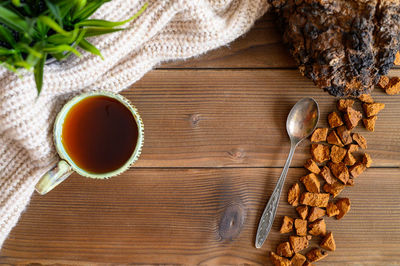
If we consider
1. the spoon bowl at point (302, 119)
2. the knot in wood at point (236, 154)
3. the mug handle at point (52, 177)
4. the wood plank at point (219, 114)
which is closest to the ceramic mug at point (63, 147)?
the mug handle at point (52, 177)

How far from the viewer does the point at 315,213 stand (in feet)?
2.56

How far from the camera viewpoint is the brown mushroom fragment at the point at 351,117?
2.53ft

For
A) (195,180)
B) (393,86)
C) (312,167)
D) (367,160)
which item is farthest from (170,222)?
(393,86)

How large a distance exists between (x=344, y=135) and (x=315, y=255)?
0.82 feet

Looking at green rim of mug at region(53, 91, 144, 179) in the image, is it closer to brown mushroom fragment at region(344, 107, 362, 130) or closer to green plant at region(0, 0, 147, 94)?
green plant at region(0, 0, 147, 94)

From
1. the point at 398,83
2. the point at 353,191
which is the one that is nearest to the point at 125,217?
the point at 353,191

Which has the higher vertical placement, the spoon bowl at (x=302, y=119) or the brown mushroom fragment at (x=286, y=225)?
the spoon bowl at (x=302, y=119)

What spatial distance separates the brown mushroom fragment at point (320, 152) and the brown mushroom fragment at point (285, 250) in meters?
0.18

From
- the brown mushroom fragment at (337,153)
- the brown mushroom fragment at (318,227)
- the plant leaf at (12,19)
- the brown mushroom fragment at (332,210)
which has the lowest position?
the brown mushroom fragment at (318,227)

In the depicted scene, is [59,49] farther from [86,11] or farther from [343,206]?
[343,206]

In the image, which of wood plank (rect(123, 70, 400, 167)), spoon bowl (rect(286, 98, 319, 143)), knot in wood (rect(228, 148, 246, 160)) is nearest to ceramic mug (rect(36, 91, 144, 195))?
wood plank (rect(123, 70, 400, 167))

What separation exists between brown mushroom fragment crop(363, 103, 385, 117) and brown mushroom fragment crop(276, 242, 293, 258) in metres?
0.31

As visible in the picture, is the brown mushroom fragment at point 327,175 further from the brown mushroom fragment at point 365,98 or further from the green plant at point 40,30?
the green plant at point 40,30

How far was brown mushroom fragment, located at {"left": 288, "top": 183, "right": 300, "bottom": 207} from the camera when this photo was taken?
780 mm
